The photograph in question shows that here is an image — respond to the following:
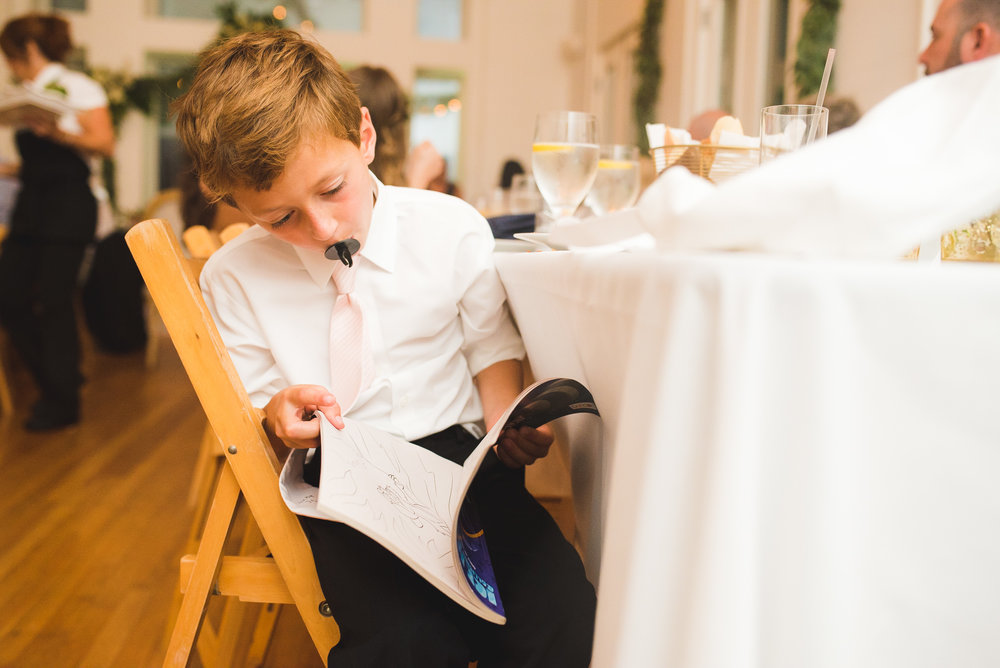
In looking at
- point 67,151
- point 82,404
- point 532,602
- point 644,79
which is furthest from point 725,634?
point 644,79

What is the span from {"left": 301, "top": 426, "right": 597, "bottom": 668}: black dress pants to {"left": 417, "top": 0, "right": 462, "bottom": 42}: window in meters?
6.95

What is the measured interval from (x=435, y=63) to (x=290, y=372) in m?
6.62

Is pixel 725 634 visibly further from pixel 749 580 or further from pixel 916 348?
pixel 916 348

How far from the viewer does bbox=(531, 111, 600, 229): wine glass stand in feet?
3.14

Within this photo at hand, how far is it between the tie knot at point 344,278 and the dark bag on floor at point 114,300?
385cm

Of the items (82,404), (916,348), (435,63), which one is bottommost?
(82,404)

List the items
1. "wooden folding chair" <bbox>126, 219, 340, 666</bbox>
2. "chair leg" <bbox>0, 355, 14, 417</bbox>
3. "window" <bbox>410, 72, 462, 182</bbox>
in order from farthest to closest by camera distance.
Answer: "window" <bbox>410, 72, 462, 182</bbox>, "chair leg" <bbox>0, 355, 14, 417</bbox>, "wooden folding chair" <bbox>126, 219, 340, 666</bbox>

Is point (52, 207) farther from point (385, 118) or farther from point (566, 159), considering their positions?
point (566, 159)

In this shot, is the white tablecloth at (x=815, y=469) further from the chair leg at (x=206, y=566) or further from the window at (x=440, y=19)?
the window at (x=440, y=19)

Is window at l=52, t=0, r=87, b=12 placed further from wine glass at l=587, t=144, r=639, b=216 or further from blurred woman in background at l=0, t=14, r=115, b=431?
wine glass at l=587, t=144, r=639, b=216

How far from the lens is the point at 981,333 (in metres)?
0.30

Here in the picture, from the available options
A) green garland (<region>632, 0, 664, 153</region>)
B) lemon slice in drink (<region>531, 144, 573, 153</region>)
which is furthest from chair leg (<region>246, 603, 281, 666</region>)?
green garland (<region>632, 0, 664, 153</region>)

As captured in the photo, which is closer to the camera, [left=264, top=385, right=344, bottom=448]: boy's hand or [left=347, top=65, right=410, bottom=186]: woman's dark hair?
[left=264, top=385, right=344, bottom=448]: boy's hand

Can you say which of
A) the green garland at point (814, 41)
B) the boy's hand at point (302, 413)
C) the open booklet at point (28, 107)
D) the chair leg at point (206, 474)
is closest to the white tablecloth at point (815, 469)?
the boy's hand at point (302, 413)
